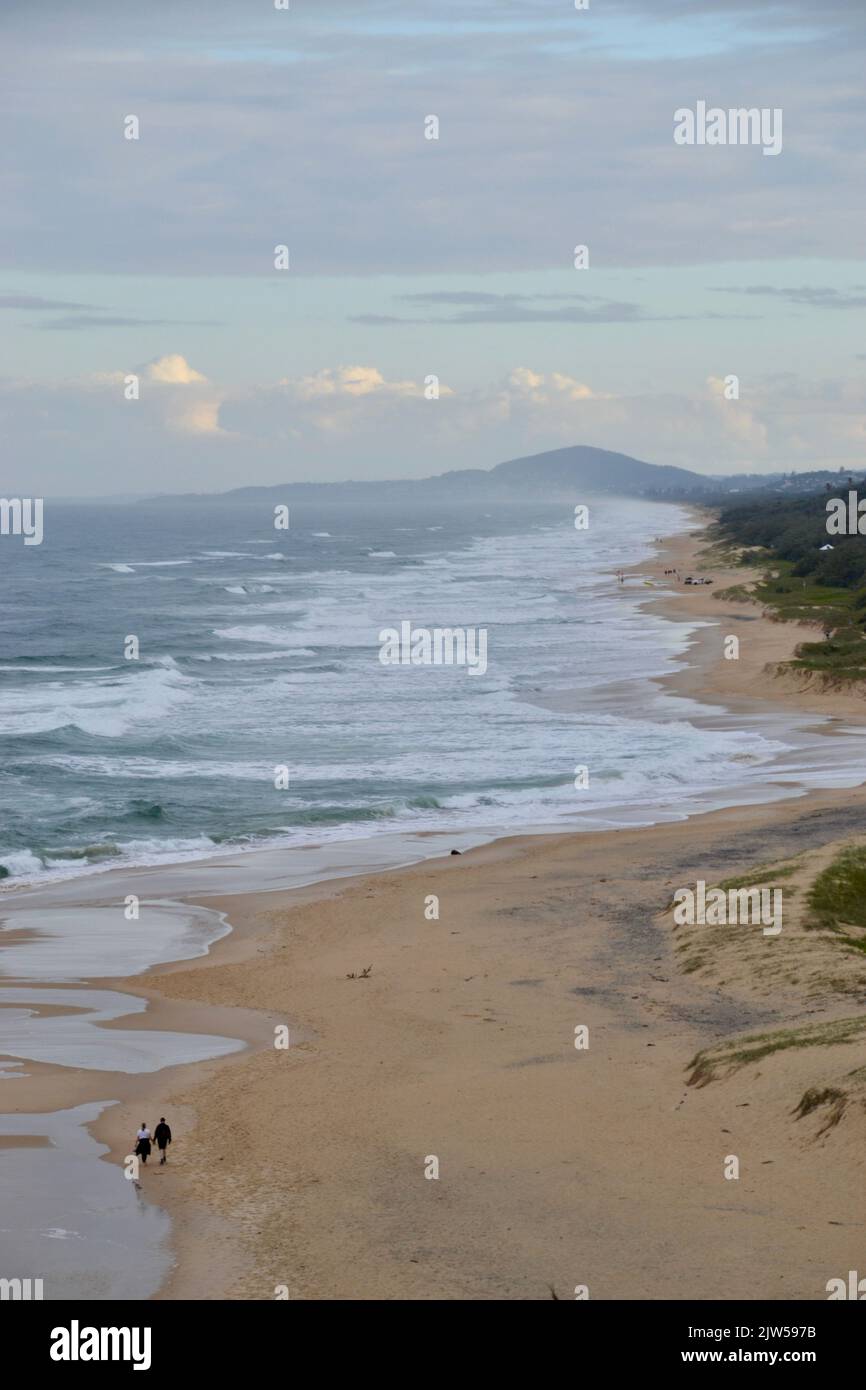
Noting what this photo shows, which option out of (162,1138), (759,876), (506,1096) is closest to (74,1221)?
(162,1138)

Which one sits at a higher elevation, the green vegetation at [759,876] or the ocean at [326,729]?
the ocean at [326,729]

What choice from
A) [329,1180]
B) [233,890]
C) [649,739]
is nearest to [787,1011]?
[329,1180]

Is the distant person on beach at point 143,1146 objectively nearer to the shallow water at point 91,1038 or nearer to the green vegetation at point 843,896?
the shallow water at point 91,1038

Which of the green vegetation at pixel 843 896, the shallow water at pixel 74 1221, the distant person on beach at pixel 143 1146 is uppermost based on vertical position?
the green vegetation at pixel 843 896

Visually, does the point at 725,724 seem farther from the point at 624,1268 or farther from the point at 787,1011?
the point at 624,1268

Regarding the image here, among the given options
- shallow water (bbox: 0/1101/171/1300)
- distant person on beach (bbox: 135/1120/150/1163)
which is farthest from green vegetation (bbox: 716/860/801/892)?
shallow water (bbox: 0/1101/171/1300)

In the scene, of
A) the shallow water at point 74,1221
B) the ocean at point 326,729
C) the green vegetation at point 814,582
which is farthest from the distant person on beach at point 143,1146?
the green vegetation at point 814,582

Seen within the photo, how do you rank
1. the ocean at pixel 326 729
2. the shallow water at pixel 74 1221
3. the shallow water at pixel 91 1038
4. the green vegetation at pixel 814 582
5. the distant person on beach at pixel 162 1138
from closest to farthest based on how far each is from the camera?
the shallow water at pixel 74 1221, the distant person on beach at pixel 162 1138, the shallow water at pixel 91 1038, the ocean at pixel 326 729, the green vegetation at pixel 814 582

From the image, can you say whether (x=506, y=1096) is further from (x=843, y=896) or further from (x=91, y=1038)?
(x=843, y=896)
